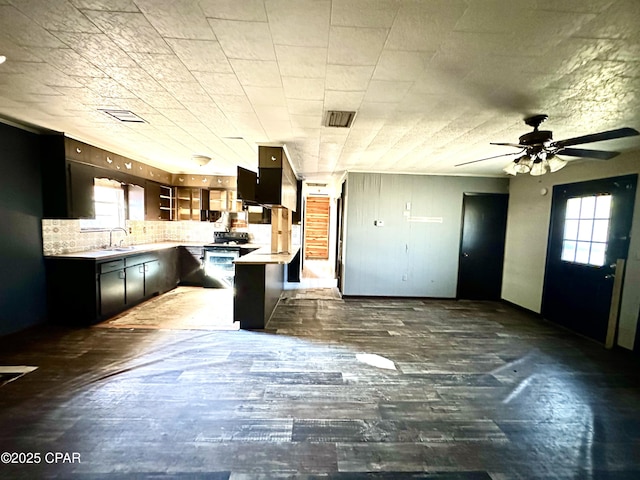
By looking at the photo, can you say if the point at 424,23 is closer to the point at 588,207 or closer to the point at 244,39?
the point at 244,39

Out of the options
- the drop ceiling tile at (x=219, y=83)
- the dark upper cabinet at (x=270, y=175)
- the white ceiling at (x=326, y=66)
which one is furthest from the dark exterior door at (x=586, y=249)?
the drop ceiling tile at (x=219, y=83)

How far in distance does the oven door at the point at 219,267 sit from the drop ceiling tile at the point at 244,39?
4.53 metres

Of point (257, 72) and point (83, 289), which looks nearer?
point (257, 72)

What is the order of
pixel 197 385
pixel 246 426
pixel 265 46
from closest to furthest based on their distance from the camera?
pixel 265 46
pixel 246 426
pixel 197 385

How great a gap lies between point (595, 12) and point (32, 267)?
565 cm

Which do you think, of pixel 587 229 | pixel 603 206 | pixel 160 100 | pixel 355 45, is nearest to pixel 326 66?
pixel 355 45

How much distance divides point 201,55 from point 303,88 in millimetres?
738

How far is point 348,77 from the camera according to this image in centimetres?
198

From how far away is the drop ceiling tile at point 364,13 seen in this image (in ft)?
4.33

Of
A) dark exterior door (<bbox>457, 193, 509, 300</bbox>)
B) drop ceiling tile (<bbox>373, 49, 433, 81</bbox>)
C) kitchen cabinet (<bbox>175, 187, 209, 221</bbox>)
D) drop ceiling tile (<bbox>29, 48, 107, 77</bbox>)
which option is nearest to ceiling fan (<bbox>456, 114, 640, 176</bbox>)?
drop ceiling tile (<bbox>373, 49, 433, 81</bbox>)

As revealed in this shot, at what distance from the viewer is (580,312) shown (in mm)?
3963

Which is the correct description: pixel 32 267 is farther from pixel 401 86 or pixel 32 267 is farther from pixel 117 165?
pixel 401 86

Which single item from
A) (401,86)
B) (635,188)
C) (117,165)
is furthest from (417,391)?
(117,165)

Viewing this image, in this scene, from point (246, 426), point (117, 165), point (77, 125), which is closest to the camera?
point (246, 426)
